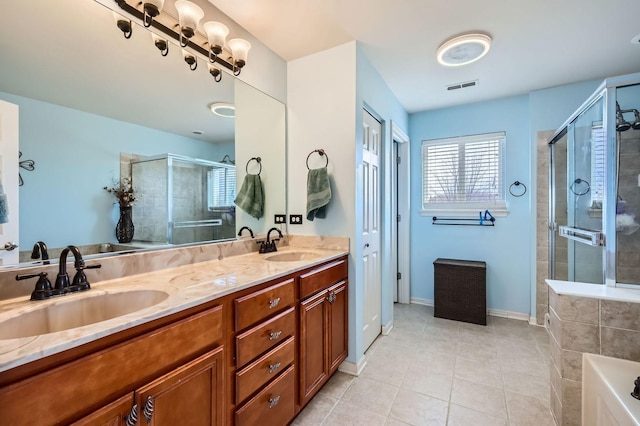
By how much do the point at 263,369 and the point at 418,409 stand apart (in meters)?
1.07

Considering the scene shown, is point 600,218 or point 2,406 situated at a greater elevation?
point 600,218

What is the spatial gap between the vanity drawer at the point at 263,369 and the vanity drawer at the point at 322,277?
0.92ft

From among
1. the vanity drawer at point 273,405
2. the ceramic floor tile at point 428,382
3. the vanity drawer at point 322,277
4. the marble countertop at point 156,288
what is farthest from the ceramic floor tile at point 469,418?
the marble countertop at point 156,288

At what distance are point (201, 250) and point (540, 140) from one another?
340 cm

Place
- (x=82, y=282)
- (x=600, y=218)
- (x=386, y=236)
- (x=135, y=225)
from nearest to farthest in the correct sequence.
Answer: (x=82, y=282)
(x=135, y=225)
(x=600, y=218)
(x=386, y=236)

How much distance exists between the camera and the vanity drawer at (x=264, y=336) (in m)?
1.19

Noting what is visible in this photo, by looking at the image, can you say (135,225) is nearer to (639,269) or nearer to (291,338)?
(291,338)

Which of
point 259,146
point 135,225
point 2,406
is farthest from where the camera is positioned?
point 259,146

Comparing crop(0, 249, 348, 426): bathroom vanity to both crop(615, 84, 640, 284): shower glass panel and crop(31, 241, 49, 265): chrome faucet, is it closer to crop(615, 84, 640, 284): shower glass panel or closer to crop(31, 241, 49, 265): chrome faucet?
crop(31, 241, 49, 265): chrome faucet

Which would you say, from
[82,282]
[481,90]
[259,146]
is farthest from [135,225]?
[481,90]

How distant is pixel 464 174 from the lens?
3.34m

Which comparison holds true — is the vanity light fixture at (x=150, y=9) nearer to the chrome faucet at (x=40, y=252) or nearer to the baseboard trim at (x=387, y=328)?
the chrome faucet at (x=40, y=252)

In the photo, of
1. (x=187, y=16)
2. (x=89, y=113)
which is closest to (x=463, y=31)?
(x=187, y=16)

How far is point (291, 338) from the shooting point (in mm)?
1501
